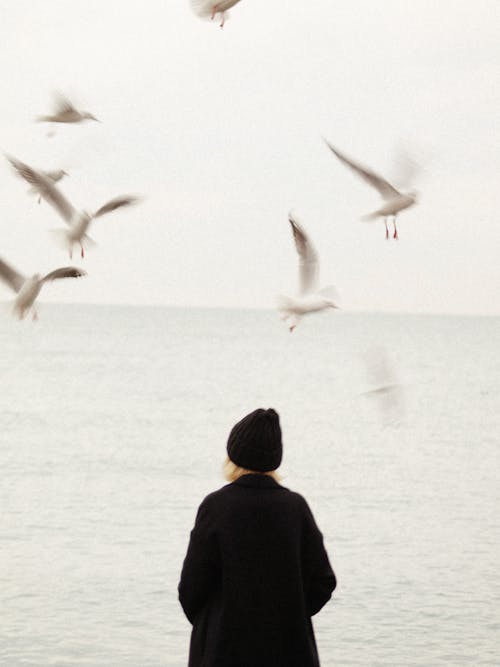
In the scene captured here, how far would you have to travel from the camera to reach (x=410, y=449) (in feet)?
115

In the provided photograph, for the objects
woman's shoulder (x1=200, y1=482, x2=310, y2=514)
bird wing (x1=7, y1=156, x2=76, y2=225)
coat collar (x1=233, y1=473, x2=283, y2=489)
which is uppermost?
bird wing (x1=7, y1=156, x2=76, y2=225)

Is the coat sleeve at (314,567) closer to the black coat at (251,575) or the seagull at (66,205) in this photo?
Answer: the black coat at (251,575)

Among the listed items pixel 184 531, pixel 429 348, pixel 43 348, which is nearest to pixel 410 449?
pixel 184 531

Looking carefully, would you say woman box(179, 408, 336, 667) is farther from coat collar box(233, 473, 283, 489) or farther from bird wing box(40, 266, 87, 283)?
bird wing box(40, 266, 87, 283)

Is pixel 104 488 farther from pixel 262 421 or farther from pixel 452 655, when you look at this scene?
pixel 262 421

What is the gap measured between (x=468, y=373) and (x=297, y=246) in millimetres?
70655

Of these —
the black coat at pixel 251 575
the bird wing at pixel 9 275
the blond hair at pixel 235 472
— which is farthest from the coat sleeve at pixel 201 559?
the bird wing at pixel 9 275

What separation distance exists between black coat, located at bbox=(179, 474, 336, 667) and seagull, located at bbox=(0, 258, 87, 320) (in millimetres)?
829

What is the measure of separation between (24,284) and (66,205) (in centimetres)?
28

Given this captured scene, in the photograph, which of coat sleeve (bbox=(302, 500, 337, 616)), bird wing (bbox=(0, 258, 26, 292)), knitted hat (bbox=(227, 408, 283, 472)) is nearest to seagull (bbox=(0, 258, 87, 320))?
bird wing (bbox=(0, 258, 26, 292))

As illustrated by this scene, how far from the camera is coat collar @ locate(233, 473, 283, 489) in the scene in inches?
129

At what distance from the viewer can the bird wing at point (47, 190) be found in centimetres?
386

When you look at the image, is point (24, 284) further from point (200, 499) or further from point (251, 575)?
point (200, 499)

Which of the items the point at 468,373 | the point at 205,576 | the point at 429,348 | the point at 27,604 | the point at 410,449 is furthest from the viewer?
the point at 429,348
